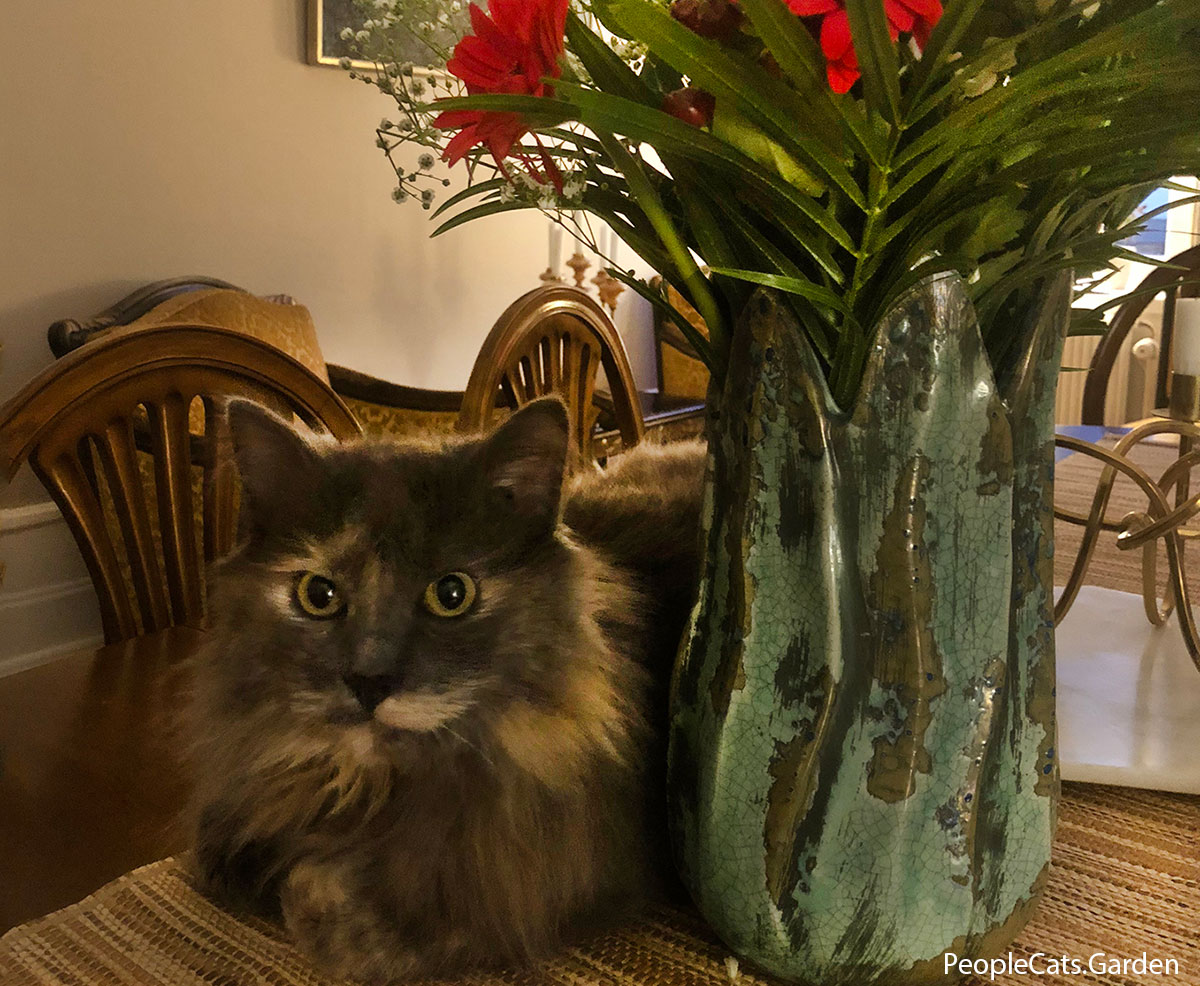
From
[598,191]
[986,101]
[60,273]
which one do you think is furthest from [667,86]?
[60,273]

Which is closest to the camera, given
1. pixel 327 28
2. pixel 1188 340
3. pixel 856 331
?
pixel 856 331

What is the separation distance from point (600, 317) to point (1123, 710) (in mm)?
1254

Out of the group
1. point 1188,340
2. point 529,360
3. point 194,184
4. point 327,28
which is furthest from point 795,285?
point 327,28

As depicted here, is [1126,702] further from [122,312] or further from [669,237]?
[122,312]

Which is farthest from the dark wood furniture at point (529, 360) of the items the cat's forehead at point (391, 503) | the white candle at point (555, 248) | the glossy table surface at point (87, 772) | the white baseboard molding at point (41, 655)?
the white candle at point (555, 248)

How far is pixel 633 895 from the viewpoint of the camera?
1.92 ft

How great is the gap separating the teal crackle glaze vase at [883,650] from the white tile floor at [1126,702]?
10.2 inches

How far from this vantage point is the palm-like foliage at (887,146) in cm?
40

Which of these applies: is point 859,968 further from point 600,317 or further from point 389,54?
point 600,317

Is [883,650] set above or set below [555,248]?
below

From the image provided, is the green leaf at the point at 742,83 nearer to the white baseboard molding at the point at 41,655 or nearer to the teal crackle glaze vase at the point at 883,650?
the teal crackle glaze vase at the point at 883,650

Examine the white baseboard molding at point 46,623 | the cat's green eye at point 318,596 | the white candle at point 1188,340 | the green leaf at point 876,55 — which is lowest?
the white baseboard molding at point 46,623

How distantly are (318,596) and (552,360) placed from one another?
125 centimetres

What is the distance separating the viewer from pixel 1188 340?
115cm
